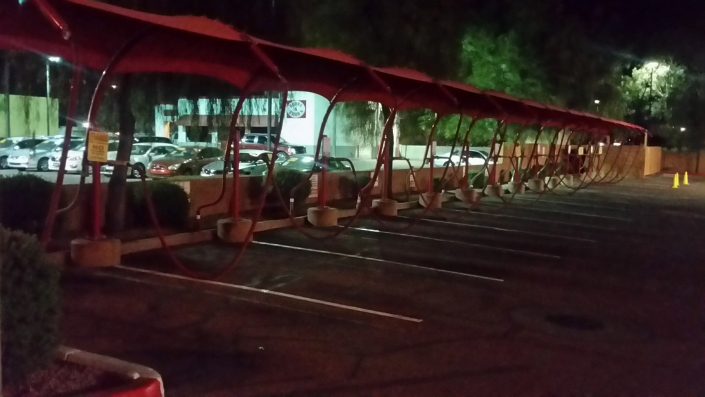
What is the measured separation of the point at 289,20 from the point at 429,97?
146 inches

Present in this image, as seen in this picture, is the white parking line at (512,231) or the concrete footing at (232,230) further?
the white parking line at (512,231)

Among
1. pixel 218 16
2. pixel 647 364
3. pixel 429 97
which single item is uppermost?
pixel 218 16

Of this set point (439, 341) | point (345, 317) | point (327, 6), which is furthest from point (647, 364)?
point (327, 6)

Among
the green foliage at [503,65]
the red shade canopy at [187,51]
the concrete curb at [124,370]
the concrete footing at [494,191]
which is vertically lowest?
the concrete curb at [124,370]

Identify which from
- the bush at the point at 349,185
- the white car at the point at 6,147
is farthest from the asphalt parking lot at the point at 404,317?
the white car at the point at 6,147

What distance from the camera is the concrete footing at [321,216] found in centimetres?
1625

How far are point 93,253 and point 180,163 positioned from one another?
18.0 metres

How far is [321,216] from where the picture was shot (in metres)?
16.2

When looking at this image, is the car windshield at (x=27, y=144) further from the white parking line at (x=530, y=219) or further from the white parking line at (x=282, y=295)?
the white parking line at (x=282, y=295)

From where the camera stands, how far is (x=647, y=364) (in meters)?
7.69

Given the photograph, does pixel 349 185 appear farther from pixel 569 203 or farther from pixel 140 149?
pixel 140 149

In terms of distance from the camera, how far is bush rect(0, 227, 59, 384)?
4867 mm

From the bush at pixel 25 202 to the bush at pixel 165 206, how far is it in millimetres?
2026

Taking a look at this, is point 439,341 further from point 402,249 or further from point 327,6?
point 327,6
